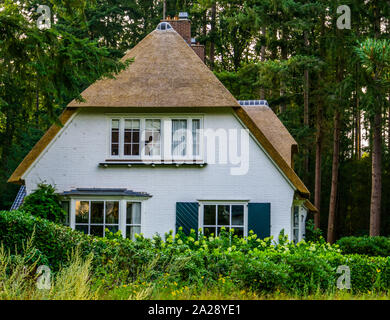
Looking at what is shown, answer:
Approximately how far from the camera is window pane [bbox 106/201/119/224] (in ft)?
54.3

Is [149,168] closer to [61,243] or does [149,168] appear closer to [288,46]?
[61,243]

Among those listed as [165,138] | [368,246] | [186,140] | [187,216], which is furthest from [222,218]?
[368,246]

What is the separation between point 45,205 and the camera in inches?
639

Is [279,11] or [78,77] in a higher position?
[279,11]

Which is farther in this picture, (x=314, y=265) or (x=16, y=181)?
(x=16, y=181)

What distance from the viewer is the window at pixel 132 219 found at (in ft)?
54.7

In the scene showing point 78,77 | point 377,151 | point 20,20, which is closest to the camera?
point 20,20

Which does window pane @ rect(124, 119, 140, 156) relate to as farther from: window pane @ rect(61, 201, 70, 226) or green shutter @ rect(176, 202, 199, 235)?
window pane @ rect(61, 201, 70, 226)

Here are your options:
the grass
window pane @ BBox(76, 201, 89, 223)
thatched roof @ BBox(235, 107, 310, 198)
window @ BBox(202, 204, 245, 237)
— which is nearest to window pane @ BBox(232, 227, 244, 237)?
window @ BBox(202, 204, 245, 237)

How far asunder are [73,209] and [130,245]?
230 inches

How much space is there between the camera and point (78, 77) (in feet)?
42.5

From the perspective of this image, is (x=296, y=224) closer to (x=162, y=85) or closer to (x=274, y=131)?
(x=274, y=131)

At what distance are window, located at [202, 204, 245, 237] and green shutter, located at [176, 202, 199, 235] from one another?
35cm

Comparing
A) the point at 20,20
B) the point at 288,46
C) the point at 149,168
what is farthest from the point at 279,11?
the point at 20,20
